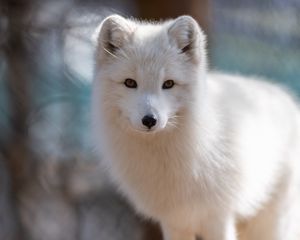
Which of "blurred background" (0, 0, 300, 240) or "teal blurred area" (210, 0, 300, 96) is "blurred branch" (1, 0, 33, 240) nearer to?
"blurred background" (0, 0, 300, 240)

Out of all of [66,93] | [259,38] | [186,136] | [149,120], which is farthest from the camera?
[259,38]

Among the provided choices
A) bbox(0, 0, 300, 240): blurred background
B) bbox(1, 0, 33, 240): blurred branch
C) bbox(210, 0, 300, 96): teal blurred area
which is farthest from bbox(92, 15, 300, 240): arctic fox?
bbox(1, 0, 33, 240): blurred branch

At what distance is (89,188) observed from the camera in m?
3.62

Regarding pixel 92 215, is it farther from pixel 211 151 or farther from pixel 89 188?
pixel 211 151

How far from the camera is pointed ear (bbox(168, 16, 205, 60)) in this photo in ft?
6.82

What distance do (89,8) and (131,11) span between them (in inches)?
10.0

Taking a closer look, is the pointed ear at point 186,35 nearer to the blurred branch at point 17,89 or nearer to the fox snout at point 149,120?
the fox snout at point 149,120

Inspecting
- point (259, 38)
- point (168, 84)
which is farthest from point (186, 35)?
point (259, 38)

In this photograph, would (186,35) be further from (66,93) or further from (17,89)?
(17,89)

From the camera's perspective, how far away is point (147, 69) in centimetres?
202

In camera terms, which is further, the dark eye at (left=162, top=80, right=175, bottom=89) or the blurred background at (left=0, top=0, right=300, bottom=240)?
the blurred background at (left=0, top=0, right=300, bottom=240)

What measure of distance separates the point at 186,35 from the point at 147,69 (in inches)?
7.9

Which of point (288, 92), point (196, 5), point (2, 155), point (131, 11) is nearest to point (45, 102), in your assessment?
point (2, 155)

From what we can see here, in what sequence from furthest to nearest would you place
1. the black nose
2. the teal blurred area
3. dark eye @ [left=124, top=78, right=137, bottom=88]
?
1. the teal blurred area
2. dark eye @ [left=124, top=78, right=137, bottom=88]
3. the black nose
